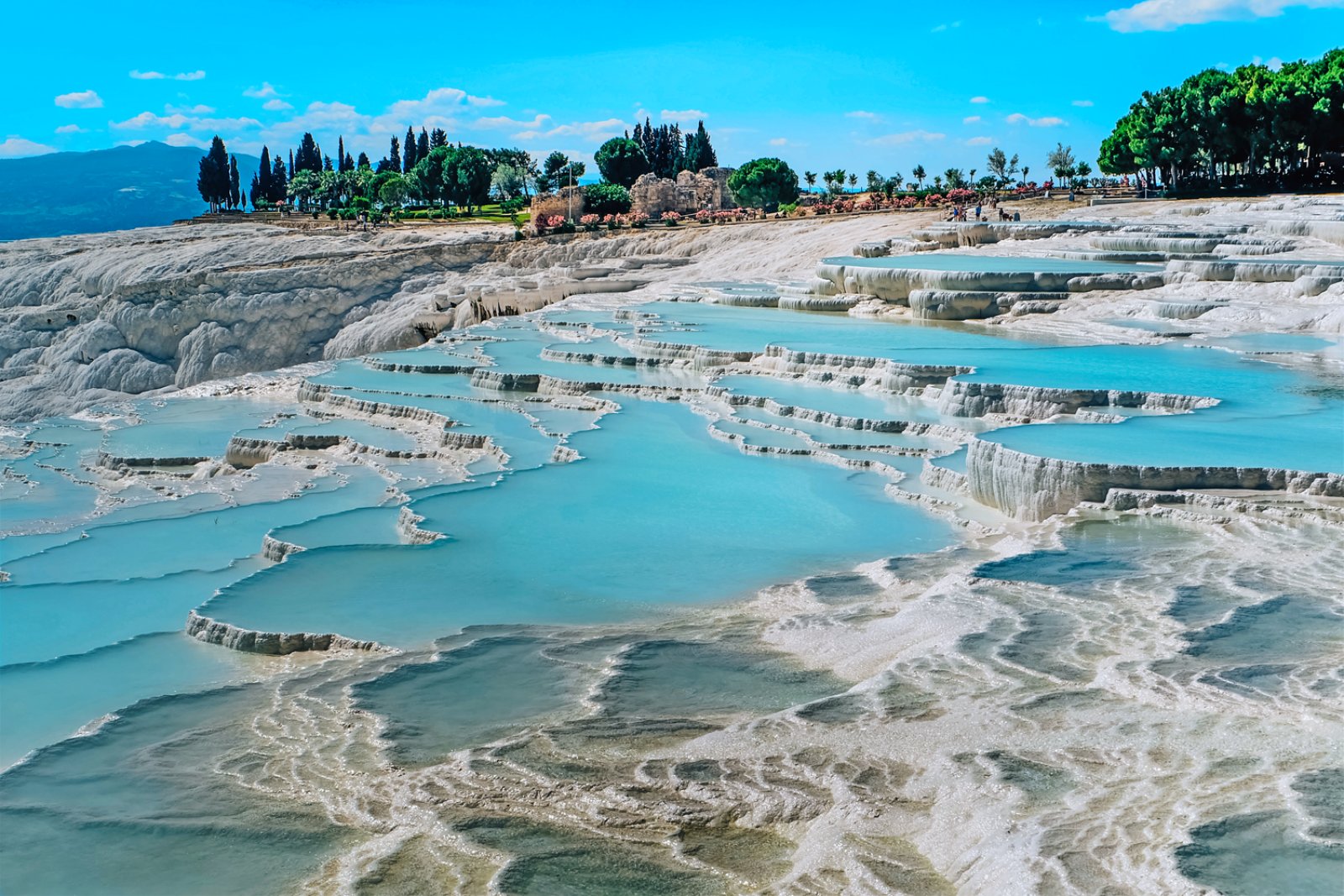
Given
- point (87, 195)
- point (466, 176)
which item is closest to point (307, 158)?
point (466, 176)

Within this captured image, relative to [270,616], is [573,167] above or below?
above

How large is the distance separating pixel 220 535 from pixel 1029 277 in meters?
12.5

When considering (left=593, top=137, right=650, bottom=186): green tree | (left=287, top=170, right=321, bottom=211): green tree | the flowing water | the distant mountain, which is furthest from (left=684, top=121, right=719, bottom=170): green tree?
the distant mountain

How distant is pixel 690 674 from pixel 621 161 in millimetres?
47340

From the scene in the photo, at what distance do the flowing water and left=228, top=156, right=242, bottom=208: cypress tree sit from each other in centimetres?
5203

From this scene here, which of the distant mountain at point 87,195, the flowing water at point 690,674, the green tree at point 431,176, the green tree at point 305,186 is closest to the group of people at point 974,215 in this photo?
the flowing water at point 690,674

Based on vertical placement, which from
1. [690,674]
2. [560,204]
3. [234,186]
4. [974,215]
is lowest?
[690,674]

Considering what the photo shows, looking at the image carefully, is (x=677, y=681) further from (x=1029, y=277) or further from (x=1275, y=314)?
(x=1029, y=277)

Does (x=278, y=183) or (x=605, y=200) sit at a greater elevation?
(x=278, y=183)

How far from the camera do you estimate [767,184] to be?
135 feet

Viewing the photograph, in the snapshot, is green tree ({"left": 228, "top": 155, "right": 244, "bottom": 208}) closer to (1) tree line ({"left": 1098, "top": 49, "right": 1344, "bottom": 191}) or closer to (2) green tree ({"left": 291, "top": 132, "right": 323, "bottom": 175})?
(2) green tree ({"left": 291, "top": 132, "right": 323, "bottom": 175})

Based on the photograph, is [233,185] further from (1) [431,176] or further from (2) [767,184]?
(2) [767,184]

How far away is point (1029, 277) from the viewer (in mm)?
18000

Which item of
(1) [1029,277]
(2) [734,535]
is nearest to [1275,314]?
(1) [1029,277]
